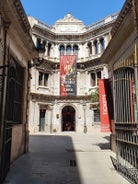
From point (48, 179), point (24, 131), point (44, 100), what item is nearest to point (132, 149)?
point (48, 179)

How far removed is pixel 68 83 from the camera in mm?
25516

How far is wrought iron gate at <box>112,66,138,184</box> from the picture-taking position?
516 cm

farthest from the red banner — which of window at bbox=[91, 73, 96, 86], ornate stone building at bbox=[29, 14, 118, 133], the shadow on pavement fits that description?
the shadow on pavement

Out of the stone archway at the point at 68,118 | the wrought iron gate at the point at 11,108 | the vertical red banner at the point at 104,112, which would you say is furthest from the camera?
the stone archway at the point at 68,118

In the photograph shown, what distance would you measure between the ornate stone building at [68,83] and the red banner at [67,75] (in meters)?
0.18

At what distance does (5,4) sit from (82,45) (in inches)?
925

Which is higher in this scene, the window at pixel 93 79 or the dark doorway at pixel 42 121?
the window at pixel 93 79

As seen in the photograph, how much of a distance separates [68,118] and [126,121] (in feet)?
70.5

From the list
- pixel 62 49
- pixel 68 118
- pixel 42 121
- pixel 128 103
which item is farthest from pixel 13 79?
pixel 62 49

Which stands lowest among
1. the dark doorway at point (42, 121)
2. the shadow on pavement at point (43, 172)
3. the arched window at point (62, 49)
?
the shadow on pavement at point (43, 172)

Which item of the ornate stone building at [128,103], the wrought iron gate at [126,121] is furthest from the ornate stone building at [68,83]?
the wrought iron gate at [126,121]

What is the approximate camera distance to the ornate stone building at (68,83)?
2461cm

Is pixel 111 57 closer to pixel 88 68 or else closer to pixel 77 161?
pixel 77 161

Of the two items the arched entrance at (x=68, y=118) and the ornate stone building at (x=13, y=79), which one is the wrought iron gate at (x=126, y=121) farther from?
the arched entrance at (x=68, y=118)
